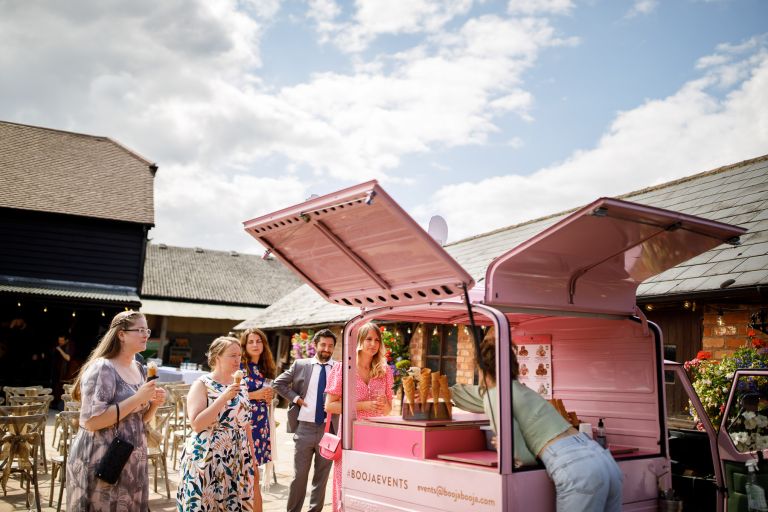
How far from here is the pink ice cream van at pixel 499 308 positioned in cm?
332

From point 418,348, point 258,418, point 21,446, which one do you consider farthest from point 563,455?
point 418,348

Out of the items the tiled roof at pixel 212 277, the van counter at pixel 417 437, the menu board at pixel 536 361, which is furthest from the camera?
the tiled roof at pixel 212 277

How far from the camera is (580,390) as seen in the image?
4.89 meters

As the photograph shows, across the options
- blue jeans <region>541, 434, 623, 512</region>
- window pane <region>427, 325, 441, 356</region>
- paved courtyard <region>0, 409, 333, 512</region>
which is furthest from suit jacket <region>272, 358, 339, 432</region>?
window pane <region>427, 325, 441, 356</region>

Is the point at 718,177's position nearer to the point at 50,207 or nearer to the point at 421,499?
the point at 421,499

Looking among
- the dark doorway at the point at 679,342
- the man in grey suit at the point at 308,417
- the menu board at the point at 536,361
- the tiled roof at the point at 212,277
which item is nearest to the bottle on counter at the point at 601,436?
the menu board at the point at 536,361

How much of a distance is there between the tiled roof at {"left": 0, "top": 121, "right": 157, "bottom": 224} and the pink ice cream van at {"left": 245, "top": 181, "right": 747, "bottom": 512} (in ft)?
57.8

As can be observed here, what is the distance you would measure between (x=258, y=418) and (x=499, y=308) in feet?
11.4

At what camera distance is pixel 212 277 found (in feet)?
126

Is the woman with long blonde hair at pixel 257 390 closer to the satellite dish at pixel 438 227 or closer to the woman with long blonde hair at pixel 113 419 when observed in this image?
the woman with long blonde hair at pixel 113 419

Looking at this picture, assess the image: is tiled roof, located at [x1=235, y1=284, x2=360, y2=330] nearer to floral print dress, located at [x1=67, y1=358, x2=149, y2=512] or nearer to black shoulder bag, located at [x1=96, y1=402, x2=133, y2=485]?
floral print dress, located at [x1=67, y1=358, x2=149, y2=512]

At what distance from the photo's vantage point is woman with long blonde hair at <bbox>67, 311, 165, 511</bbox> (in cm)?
382

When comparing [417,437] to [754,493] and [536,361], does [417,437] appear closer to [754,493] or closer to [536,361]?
[536,361]

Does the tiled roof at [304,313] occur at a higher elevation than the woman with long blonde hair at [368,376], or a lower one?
higher
